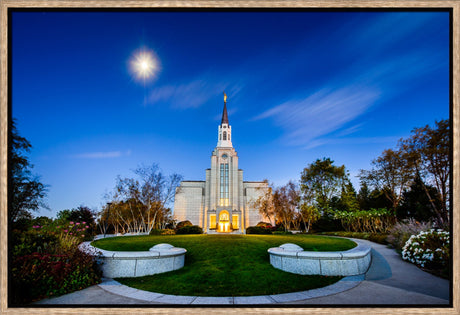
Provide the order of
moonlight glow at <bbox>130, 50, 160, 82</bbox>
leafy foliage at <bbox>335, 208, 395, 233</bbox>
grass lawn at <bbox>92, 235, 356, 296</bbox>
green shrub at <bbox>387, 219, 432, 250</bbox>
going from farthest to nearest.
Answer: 1. leafy foliage at <bbox>335, 208, 395, 233</bbox>
2. green shrub at <bbox>387, 219, 432, 250</bbox>
3. moonlight glow at <bbox>130, 50, 160, 82</bbox>
4. grass lawn at <bbox>92, 235, 356, 296</bbox>

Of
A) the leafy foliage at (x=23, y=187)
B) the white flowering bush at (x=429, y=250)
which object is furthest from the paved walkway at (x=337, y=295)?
the leafy foliage at (x=23, y=187)

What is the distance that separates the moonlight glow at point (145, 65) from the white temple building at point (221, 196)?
31993 mm

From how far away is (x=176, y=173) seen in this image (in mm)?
26797

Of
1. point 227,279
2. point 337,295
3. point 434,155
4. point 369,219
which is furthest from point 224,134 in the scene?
point 337,295

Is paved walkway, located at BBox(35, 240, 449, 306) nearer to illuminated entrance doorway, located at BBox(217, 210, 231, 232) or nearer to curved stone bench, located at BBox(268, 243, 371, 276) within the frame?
curved stone bench, located at BBox(268, 243, 371, 276)

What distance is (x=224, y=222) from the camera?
115 ft

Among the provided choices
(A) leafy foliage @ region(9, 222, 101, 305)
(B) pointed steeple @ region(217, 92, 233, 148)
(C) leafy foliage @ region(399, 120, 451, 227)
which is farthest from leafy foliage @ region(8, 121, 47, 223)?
(B) pointed steeple @ region(217, 92, 233, 148)

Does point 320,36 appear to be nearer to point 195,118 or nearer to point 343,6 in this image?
point 343,6

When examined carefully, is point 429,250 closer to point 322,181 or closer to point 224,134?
point 322,181

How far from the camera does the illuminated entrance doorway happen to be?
1352 inches

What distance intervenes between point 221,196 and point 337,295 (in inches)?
1324

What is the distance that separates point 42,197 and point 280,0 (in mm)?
18481

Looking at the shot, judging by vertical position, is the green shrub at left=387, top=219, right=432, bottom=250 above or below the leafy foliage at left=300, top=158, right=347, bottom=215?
below

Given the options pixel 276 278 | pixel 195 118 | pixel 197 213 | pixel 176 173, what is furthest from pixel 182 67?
pixel 197 213
